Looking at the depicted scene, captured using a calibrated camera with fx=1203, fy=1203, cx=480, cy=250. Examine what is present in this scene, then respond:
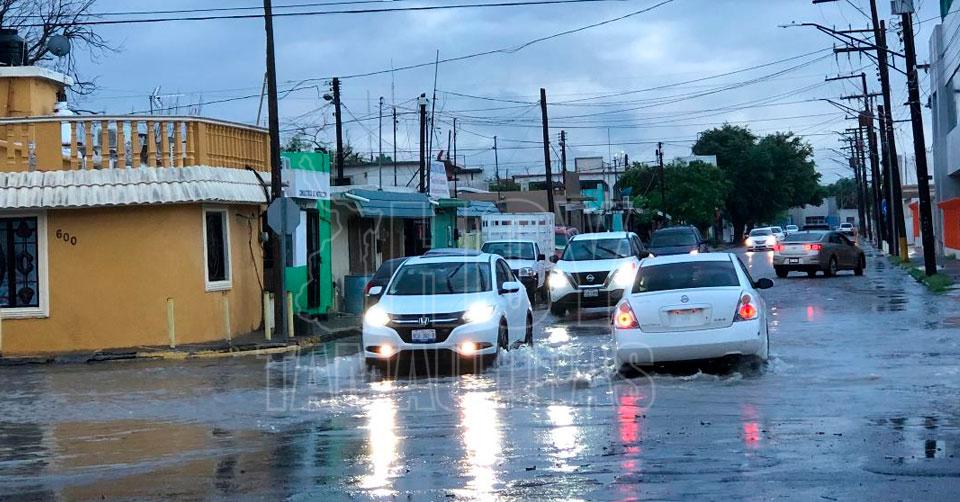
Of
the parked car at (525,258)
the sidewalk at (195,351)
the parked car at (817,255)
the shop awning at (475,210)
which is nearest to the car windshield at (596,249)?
the parked car at (525,258)

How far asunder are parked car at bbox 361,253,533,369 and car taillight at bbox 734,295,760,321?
376 cm

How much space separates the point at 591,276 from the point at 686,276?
1054cm

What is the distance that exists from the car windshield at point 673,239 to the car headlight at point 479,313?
64.0 ft

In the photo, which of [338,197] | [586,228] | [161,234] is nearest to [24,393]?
[161,234]

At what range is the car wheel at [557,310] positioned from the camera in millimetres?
26028

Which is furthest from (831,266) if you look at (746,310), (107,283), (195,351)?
(746,310)

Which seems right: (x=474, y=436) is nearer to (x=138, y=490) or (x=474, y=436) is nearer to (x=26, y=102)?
(x=138, y=490)

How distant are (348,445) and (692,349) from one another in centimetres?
489

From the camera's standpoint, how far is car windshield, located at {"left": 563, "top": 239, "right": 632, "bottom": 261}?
26.4 m

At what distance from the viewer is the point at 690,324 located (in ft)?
45.5

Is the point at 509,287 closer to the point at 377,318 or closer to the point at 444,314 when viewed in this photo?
the point at 444,314

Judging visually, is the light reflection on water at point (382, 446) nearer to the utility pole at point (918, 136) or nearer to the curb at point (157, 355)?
the curb at point (157, 355)

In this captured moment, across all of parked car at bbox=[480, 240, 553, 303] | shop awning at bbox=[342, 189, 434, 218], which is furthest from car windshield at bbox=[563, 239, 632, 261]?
shop awning at bbox=[342, 189, 434, 218]

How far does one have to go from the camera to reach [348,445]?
1053 centimetres
